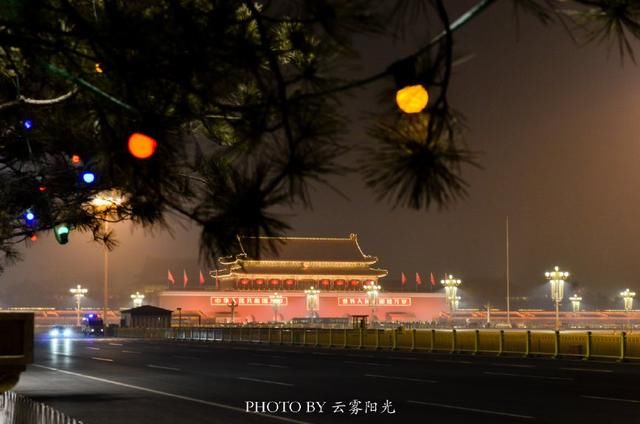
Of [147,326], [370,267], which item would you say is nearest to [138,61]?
[147,326]

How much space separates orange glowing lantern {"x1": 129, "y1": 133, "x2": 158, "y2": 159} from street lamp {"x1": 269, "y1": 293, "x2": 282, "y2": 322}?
10342cm

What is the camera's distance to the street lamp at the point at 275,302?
107750mm

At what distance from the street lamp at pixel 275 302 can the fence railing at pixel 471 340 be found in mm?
48597

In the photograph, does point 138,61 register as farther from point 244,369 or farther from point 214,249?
point 244,369

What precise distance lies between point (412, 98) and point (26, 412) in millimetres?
8001

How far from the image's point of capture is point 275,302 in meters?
108

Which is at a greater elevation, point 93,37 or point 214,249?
point 93,37

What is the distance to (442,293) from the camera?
4759 inches

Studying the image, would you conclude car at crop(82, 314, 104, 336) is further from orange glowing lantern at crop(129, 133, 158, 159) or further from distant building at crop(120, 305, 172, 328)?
orange glowing lantern at crop(129, 133, 158, 159)

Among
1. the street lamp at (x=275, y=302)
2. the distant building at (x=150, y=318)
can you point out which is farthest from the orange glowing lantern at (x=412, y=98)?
the street lamp at (x=275, y=302)

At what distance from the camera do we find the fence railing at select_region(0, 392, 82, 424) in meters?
9.16

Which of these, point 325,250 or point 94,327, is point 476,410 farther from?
point 325,250

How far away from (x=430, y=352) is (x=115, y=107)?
37.0 m

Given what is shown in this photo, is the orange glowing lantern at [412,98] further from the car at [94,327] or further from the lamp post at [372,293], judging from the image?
the lamp post at [372,293]
